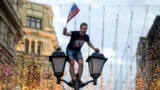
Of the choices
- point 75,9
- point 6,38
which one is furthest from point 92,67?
point 6,38

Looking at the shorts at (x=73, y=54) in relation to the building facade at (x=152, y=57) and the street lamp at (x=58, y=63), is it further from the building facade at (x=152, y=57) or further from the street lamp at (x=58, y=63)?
the building facade at (x=152, y=57)

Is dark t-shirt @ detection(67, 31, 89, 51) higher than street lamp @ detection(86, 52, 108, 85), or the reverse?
dark t-shirt @ detection(67, 31, 89, 51)

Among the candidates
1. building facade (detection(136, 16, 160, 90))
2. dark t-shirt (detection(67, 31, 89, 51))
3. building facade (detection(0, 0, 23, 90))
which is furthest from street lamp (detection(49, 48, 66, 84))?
building facade (detection(136, 16, 160, 90))

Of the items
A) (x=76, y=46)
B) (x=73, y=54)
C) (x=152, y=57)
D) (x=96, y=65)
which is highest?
(x=76, y=46)

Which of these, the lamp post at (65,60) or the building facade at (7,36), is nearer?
the lamp post at (65,60)

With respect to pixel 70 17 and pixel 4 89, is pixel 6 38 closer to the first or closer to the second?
pixel 4 89

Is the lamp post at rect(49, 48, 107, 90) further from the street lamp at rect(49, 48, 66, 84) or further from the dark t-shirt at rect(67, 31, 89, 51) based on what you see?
the dark t-shirt at rect(67, 31, 89, 51)

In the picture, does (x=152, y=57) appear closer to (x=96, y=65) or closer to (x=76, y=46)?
(x=76, y=46)

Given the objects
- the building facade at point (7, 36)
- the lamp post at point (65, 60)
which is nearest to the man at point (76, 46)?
the lamp post at point (65, 60)

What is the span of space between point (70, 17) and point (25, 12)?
58.7m

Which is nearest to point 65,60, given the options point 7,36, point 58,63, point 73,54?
point 58,63

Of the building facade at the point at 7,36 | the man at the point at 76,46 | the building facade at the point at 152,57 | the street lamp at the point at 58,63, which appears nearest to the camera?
the street lamp at the point at 58,63

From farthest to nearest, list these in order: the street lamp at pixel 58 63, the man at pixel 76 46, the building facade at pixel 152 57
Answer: the building facade at pixel 152 57
the man at pixel 76 46
the street lamp at pixel 58 63

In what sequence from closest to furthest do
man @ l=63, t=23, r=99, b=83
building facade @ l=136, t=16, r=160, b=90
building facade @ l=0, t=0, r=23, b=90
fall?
man @ l=63, t=23, r=99, b=83, building facade @ l=0, t=0, r=23, b=90, building facade @ l=136, t=16, r=160, b=90
